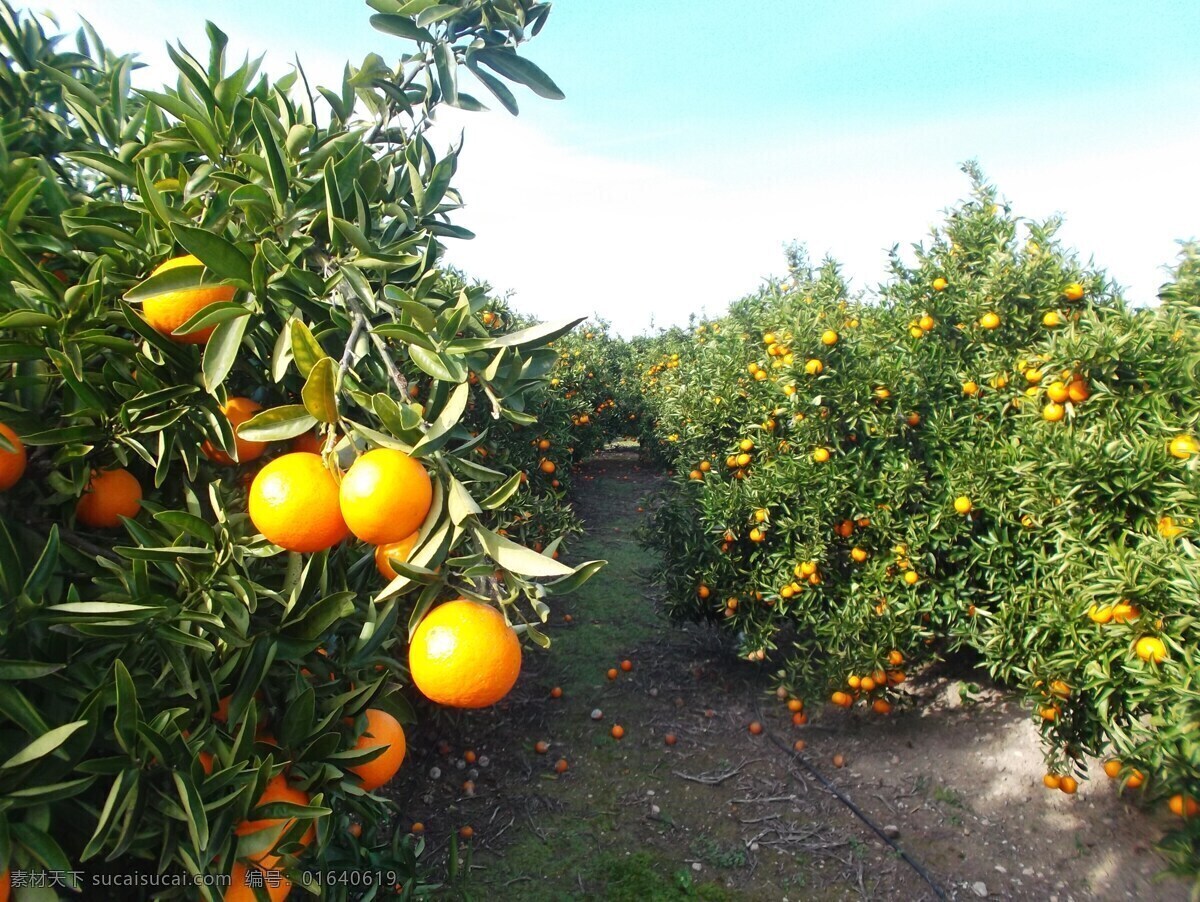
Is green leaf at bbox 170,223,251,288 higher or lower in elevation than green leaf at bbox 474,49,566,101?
lower

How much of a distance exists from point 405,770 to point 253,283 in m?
3.32

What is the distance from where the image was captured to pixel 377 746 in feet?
3.47

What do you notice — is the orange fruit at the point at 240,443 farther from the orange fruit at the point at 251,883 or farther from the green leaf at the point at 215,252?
the orange fruit at the point at 251,883

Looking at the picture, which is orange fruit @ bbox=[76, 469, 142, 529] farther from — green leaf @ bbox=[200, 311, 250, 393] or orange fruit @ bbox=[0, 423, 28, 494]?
green leaf @ bbox=[200, 311, 250, 393]

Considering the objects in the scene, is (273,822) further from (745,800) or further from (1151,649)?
(745,800)

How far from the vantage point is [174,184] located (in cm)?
106

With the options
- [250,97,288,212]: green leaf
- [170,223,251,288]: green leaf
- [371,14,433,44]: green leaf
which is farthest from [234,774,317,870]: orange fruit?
[371,14,433,44]: green leaf

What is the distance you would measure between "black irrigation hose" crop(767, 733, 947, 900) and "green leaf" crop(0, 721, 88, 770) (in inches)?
125

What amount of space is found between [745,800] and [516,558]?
3246 millimetres

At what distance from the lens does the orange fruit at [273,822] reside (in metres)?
0.90

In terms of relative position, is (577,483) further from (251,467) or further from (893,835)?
(251,467)

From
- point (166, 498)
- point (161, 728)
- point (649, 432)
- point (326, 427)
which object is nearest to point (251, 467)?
point (166, 498)

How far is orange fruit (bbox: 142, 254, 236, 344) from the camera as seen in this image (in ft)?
2.94

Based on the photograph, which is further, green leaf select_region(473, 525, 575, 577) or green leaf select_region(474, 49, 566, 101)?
green leaf select_region(474, 49, 566, 101)
